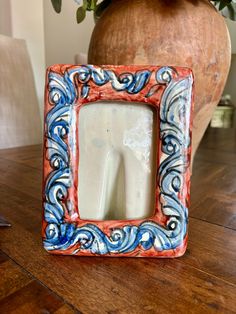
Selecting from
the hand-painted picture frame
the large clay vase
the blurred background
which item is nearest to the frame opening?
the hand-painted picture frame

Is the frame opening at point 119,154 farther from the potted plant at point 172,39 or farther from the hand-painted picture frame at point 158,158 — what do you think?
the potted plant at point 172,39

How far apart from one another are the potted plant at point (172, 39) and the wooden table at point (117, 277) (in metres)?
0.23

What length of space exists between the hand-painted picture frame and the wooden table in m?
0.02

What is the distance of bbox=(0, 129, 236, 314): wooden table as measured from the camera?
0.22m

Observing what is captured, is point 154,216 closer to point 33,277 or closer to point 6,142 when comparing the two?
point 33,277

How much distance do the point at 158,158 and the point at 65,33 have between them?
6.48ft

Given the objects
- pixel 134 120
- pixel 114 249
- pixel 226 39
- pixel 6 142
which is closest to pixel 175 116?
pixel 134 120

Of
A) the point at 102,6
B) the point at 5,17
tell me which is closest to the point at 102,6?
the point at 102,6

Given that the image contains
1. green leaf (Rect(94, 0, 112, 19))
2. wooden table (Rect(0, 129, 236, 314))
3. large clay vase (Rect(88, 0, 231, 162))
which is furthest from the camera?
green leaf (Rect(94, 0, 112, 19))

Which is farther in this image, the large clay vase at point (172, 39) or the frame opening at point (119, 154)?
the large clay vase at point (172, 39)

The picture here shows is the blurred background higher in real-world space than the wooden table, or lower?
higher

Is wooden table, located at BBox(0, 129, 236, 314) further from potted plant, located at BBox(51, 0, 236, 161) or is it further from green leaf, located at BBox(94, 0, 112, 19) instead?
green leaf, located at BBox(94, 0, 112, 19)

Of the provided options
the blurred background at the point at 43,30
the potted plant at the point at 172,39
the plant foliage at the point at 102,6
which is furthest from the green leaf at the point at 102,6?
the blurred background at the point at 43,30

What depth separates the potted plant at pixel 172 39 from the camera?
1.37 ft
